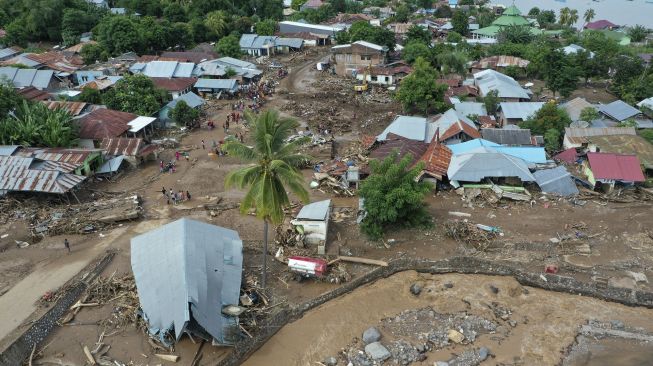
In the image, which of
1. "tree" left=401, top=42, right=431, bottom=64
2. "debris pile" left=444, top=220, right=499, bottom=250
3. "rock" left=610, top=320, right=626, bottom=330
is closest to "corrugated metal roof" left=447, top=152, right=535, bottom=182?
"debris pile" left=444, top=220, right=499, bottom=250

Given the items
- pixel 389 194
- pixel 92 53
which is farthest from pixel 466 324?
pixel 92 53

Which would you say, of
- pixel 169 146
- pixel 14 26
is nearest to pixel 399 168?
pixel 169 146

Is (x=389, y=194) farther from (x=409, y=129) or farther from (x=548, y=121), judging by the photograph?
(x=548, y=121)

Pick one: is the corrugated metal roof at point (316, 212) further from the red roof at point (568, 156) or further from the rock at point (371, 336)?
the red roof at point (568, 156)

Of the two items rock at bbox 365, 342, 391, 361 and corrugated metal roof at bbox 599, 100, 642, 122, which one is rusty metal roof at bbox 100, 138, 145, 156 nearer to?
rock at bbox 365, 342, 391, 361

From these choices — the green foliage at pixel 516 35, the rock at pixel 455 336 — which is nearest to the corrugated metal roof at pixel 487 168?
the rock at pixel 455 336
